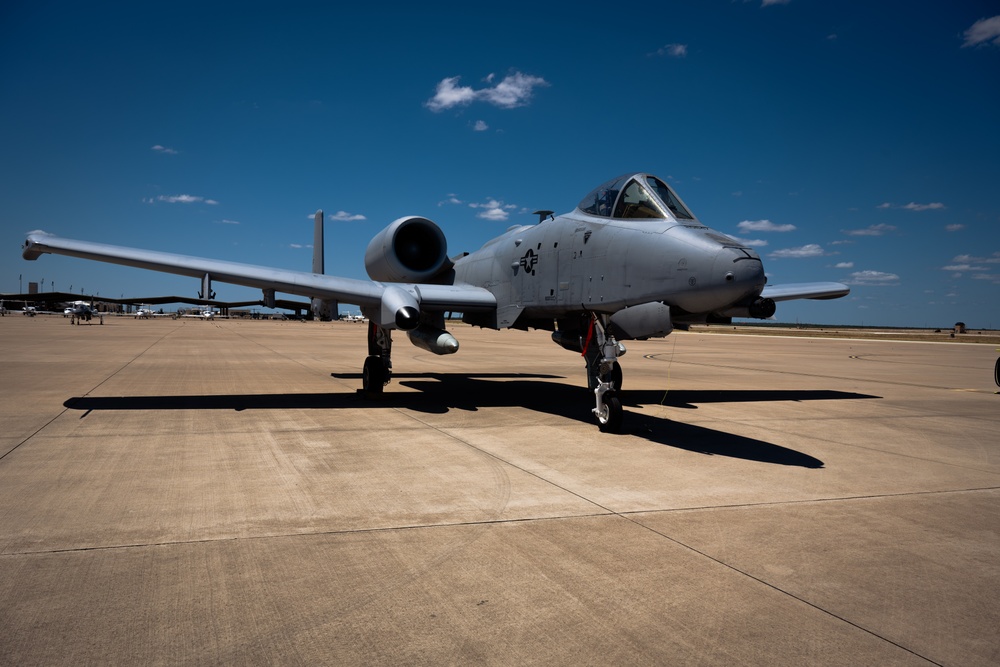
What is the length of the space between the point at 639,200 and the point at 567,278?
158 centimetres

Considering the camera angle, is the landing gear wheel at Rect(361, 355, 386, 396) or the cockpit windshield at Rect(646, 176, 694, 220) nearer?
the cockpit windshield at Rect(646, 176, 694, 220)

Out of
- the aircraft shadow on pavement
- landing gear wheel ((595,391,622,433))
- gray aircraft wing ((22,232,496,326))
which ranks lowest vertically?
the aircraft shadow on pavement

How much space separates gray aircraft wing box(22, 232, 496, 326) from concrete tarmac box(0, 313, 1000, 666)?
7.05ft

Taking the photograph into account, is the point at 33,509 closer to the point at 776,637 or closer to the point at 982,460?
the point at 776,637

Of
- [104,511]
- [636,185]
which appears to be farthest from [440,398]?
[104,511]

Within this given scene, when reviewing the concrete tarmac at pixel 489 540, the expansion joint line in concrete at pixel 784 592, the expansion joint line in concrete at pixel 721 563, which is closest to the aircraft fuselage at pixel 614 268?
the concrete tarmac at pixel 489 540

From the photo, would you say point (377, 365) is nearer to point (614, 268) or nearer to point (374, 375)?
point (374, 375)

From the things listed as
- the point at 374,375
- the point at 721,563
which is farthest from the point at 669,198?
the point at 374,375

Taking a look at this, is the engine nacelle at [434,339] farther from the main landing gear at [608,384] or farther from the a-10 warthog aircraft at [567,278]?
the main landing gear at [608,384]

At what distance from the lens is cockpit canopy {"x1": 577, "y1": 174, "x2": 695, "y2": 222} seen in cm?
777

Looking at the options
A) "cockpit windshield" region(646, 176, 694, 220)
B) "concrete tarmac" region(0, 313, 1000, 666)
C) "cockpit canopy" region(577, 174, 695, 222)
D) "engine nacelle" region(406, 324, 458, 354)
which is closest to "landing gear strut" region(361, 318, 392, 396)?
"engine nacelle" region(406, 324, 458, 354)

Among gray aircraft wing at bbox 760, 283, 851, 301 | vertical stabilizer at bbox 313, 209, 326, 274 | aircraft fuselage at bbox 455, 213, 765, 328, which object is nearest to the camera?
aircraft fuselage at bbox 455, 213, 765, 328

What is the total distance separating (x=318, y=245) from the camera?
603 inches

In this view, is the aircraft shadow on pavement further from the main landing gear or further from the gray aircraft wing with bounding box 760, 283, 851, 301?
the gray aircraft wing with bounding box 760, 283, 851, 301
